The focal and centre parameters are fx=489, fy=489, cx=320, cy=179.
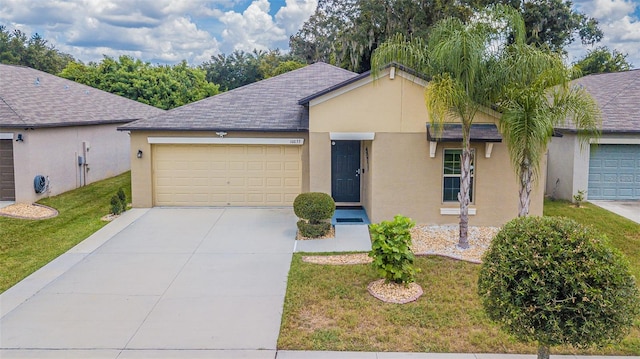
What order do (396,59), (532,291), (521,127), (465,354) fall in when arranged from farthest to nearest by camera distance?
1. (396,59)
2. (521,127)
3. (465,354)
4. (532,291)

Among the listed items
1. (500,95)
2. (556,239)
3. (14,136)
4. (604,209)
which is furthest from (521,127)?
(14,136)

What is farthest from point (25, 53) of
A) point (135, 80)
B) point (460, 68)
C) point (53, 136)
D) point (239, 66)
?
point (460, 68)

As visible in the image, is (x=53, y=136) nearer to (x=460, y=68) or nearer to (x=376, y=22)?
(x=460, y=68)

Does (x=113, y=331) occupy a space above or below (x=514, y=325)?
below

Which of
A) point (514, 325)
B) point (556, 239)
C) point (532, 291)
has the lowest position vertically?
point (514, 325)

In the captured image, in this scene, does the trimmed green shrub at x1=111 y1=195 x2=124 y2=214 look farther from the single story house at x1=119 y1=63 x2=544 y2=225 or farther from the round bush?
the round bush

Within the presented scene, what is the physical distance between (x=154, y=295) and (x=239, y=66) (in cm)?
5378

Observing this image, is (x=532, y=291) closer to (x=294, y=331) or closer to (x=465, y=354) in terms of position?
(x=465, y=354)

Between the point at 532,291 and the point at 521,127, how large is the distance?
555 centimetres

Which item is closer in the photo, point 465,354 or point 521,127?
point 465,354

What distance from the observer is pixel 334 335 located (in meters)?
6.88

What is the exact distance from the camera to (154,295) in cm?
837

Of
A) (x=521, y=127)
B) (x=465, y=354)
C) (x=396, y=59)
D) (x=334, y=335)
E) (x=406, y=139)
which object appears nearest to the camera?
(x=465, y=354)

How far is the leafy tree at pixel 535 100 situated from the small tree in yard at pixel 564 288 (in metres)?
4.96
